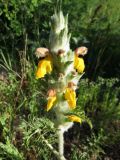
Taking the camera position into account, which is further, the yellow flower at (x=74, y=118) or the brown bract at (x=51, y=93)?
the yellow flower at (x=74, y=118)

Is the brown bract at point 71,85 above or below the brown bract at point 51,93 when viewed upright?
above

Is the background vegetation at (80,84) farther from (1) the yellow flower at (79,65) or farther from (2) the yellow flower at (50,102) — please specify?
(1) the yellow flower at (79,65)

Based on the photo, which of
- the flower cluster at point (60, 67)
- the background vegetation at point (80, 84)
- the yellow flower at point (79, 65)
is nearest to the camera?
the flower cluster at point (60, 67)

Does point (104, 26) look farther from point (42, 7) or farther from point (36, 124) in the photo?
point (36, 124)

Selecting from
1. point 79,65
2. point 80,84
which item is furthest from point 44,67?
point 80,84

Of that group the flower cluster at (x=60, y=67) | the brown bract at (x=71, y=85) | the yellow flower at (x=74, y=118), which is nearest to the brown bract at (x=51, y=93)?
the flower cluster at (x=60, y=67)

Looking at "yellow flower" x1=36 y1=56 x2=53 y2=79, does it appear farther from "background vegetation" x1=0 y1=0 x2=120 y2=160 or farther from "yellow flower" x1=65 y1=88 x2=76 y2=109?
"background vegetation" x1=0 y1=0 x2=120 y2=160

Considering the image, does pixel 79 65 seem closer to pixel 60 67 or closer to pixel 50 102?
pixel 60 67
